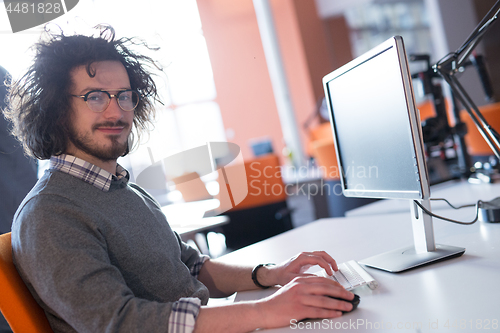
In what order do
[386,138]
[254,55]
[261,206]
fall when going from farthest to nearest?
[254,55] < [261,206] < [386,138]

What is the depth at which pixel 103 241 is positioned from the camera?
2.77ft

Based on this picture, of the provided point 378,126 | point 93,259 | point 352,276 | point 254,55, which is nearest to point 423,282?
point 352,276

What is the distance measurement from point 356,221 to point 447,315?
92 cm

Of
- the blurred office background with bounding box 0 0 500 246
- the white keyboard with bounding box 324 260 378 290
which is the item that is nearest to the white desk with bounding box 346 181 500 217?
the white keyboard with bounding box 324 260 378 290

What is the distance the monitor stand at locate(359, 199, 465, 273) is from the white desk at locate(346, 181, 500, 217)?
1.69 ft

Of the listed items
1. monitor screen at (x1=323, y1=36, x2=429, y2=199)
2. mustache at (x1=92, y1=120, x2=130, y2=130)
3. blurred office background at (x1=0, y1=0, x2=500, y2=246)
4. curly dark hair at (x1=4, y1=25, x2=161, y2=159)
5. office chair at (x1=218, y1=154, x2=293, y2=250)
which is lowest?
office chair at (x1=218, y1=154, x2=293, y2=250)

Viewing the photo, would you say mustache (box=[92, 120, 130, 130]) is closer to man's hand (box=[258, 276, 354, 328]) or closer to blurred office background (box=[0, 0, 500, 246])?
man's hand (box=[258, 276, 354, 328])

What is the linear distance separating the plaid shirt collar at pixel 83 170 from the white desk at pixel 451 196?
116 centimetres

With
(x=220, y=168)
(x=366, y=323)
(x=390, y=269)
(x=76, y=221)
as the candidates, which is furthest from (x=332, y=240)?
(x=220, y=168)

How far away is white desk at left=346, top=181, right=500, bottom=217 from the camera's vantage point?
1.50 meters

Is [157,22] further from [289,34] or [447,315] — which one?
[447,315]

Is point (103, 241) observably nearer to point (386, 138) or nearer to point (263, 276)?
point (263, 276)

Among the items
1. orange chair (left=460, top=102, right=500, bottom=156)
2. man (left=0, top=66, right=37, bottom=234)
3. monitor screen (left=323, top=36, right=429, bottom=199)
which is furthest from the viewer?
orange chair (left=460, top=102, right=500, bottom=156)

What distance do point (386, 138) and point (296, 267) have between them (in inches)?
16.2
